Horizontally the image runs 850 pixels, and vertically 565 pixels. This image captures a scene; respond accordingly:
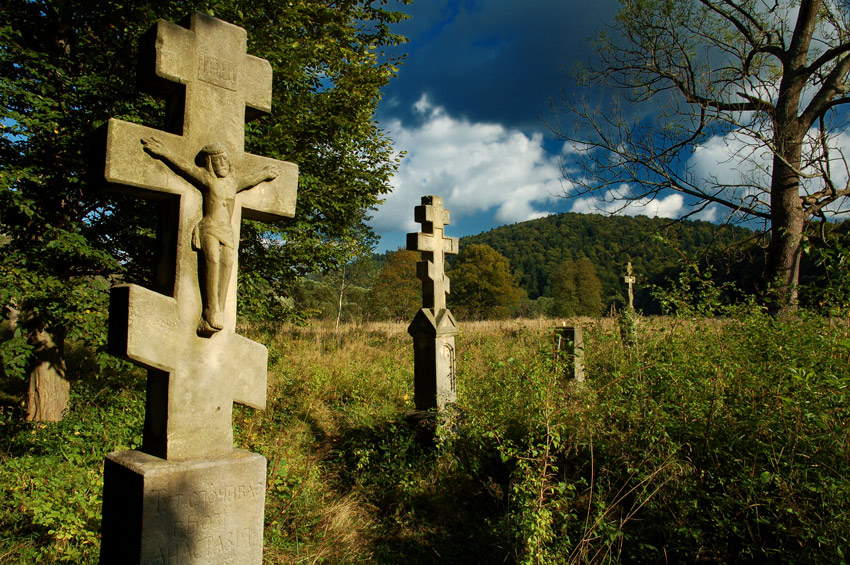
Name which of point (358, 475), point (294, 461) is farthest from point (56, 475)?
point (358, 475)

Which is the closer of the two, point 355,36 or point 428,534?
point 428,534

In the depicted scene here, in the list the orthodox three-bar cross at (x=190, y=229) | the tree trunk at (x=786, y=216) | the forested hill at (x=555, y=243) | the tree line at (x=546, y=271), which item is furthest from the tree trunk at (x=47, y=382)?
the forested hill at (x=555, y=243)

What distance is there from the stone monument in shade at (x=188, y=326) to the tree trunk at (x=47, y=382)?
5709 mm

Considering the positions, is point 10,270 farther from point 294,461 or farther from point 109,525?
point 109,525

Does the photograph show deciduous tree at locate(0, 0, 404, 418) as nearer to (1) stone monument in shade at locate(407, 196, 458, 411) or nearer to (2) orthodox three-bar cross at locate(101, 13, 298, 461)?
(1) stone monument in shade at locate(407, 196, 458, 411)

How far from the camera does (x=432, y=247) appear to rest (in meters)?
6.47

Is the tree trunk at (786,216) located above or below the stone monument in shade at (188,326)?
above

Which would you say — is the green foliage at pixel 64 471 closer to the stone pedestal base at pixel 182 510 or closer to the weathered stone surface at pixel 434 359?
the stone pedestal base at pixel 182 510

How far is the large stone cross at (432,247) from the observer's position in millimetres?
6348

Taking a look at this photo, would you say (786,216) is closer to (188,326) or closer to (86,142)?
(188,326)

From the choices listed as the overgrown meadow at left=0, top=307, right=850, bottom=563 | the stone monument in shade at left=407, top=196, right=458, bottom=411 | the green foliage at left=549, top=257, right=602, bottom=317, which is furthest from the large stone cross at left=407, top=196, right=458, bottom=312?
the green foliage at left=549, top=257, right=602, bottom=317

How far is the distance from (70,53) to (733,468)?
858cm

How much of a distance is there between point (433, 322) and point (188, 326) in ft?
13.6

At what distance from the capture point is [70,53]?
6.50 m
